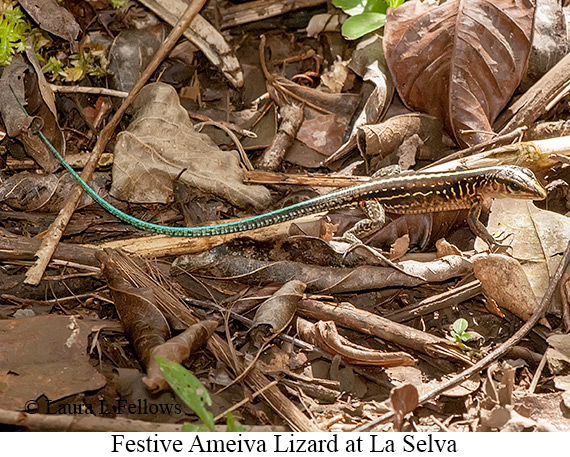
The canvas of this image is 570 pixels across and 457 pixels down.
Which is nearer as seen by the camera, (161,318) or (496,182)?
(161,318)

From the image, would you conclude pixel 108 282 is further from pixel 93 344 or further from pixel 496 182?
pixel 496 182

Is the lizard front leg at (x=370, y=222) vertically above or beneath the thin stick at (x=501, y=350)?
beneath

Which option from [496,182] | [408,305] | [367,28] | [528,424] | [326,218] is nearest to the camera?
[528,424]

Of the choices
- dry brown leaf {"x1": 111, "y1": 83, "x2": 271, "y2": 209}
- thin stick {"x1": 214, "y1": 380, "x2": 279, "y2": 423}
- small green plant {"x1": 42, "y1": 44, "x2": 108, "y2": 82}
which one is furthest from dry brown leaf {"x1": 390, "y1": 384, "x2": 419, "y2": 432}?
small green plant {"x1": 42, "y1": 44, "x2": 108, "y2": 82}

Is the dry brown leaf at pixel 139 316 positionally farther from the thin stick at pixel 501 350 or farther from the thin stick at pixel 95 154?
the thin stick at pixel 501 350

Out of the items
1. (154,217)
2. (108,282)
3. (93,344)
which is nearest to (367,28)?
(154,217)

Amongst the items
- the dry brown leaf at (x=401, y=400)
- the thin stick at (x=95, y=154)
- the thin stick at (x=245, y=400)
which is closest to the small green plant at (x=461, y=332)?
the dry brown leaf at (x=401, y=400)
